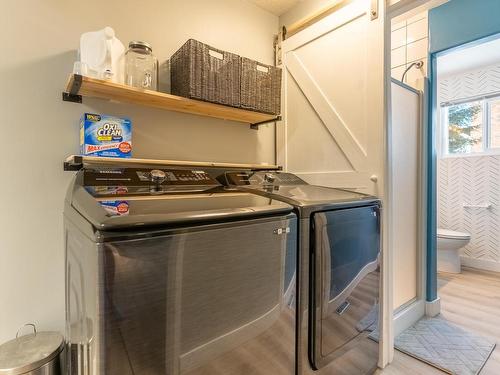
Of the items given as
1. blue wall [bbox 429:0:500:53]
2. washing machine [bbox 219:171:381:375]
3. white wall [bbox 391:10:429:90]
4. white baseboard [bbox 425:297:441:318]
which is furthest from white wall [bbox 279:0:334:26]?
white baseboard [bbox 425:297:441:318]

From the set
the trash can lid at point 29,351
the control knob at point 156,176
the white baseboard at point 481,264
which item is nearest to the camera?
the trash can lid at point 29,351

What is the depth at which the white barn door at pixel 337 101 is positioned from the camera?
5.65ft

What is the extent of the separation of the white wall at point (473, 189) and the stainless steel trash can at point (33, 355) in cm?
448

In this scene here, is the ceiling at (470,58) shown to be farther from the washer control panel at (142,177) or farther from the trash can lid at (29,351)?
the trash can lid at (29,351)

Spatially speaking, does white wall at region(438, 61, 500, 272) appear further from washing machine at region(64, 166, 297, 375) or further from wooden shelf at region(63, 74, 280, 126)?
washing machine at region(64, 166, 297, 375)

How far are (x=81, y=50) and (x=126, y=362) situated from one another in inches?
56.6

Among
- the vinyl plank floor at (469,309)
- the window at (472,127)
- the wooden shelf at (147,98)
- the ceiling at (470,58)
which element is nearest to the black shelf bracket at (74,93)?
the wooden shelf at (147,98)

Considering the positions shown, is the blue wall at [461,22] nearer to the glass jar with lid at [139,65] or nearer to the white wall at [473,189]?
the white wall at [473,189]

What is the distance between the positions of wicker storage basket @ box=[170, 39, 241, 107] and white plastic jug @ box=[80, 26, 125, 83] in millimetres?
355

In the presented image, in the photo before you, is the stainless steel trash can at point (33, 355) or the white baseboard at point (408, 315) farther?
the white baseboard at point (408, 315)

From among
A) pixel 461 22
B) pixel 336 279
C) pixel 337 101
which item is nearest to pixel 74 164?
pixel 336 279

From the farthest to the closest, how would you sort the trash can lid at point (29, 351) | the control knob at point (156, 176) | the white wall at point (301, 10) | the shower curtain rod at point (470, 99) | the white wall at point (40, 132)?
the shower curtain rod at point (470, 99) → the white wall at point (301, 10) → the control knob at point (156, 176) → the white wall at point (40, 132) → the trash can lid at point (29, 351)

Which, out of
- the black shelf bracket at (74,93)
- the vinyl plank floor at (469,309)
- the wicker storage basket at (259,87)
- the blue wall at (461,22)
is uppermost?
the blue wall at (461,22)

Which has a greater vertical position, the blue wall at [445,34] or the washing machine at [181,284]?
the blue wall at [445,34]
